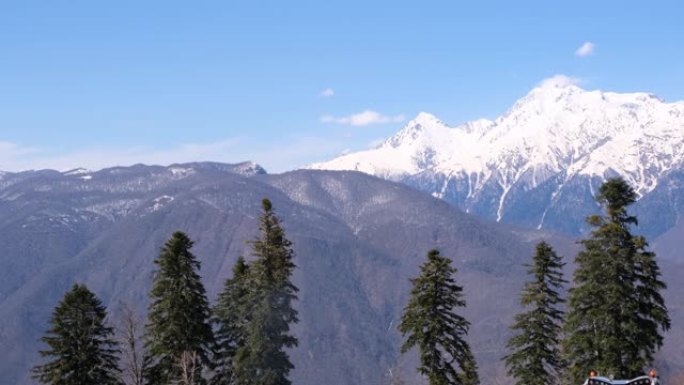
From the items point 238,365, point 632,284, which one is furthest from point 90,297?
point 632,284

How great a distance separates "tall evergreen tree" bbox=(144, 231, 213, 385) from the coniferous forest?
0.08m

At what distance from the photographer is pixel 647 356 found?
171ft

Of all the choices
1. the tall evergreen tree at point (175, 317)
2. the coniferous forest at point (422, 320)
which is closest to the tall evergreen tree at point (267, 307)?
the coniferous forest at point (422, 320)

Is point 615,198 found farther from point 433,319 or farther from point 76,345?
point 76,345

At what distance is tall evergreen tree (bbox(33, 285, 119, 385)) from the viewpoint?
60938mm

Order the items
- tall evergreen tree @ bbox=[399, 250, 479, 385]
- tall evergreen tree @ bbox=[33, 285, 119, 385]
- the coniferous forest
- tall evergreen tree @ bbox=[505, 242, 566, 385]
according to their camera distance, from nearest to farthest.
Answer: the coniferous forest → tall evergreen tree @ bbox=[399, 250, 479, 385] → tall evergreen tree @ bbox=[505, 242, 566, 385] → tall evergreen tree @ bbox=[33, 285, 119, 385]

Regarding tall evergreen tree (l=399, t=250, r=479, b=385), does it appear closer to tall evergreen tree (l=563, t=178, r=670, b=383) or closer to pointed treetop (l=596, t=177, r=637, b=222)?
tall evergreen tree (l=563, t=178, r=670, b=383)

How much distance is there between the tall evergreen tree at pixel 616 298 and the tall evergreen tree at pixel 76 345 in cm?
3139

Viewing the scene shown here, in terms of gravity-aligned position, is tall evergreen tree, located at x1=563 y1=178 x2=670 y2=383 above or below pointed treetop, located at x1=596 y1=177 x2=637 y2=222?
below

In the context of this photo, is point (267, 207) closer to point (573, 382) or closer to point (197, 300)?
point (197, 300)

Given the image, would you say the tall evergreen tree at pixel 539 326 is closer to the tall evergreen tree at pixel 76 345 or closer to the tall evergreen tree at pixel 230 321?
the tall evergreen tree at pixel 230 321

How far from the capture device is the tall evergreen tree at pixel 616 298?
51.1 m

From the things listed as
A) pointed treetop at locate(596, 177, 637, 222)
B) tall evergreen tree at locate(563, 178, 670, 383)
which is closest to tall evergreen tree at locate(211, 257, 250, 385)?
tall evergreen tree at locate(563, 178, 670, 383)

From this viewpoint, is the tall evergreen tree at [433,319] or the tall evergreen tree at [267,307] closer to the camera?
the tall evergreen tree at [433,319]
